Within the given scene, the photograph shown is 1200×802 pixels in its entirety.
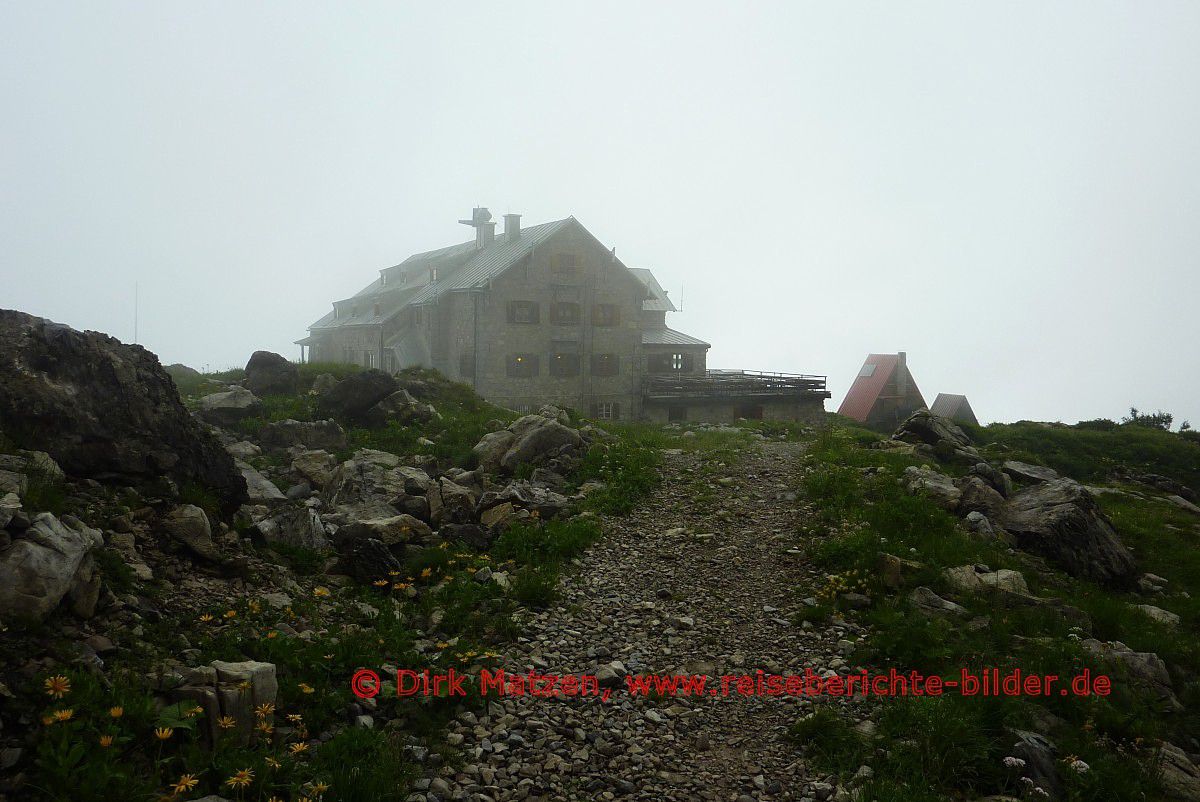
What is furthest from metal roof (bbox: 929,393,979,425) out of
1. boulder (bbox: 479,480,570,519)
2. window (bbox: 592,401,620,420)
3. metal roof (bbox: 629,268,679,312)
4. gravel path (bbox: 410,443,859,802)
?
boulder (bbox: 479,480,570,519)

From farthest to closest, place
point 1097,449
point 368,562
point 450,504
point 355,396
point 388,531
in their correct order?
1. point 1097,449
2. point 355,396
3. point 450,504
4. point 388,531
5. point 368,562

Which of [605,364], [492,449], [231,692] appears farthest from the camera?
[605,364]

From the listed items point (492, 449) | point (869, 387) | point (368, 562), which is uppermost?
point (869, 387)

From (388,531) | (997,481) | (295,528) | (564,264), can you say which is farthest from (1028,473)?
(564,264)

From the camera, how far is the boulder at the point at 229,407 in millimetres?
19828

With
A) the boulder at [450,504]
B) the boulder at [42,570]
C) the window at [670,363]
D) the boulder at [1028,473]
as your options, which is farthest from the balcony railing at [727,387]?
the boulder at [42,570]

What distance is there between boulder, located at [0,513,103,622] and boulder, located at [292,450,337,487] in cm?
835

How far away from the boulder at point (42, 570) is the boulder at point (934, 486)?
15268 mm

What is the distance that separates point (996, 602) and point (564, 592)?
698cm

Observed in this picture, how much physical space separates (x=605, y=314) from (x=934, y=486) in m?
30.9

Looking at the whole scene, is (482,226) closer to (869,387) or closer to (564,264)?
(564,264)

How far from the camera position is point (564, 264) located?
44031mm

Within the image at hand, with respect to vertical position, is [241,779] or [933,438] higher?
[933,438]

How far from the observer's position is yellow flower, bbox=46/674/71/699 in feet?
20.3
